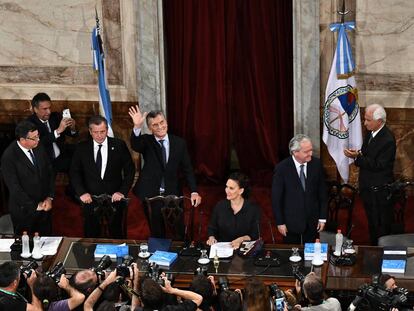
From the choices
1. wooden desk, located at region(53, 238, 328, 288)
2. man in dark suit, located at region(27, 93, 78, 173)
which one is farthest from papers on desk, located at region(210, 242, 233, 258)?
man in dark suit, located at region(27, 93, 78, 173)

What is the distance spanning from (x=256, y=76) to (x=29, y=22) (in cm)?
269

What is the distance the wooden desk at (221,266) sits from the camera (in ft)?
23.7

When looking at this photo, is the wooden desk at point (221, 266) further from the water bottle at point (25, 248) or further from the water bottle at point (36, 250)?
the water bottle at point (25, 248)

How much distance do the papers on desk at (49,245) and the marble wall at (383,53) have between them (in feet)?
12.1

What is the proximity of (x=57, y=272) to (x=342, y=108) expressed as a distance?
396 centimetres

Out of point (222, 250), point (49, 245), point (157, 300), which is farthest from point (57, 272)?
point (222, 250)

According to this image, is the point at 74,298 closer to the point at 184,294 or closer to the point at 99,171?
the point at 184,294

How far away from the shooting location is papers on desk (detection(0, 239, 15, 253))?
782cm

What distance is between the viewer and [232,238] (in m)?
7.95

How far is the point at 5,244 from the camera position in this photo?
26.0 feet

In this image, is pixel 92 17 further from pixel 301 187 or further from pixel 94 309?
pixel 94 309

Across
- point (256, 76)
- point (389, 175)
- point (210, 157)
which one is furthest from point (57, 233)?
point (389, 175)

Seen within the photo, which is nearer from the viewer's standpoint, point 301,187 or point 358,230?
point 301,187

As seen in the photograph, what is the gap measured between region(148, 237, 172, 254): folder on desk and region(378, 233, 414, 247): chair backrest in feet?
6.29
